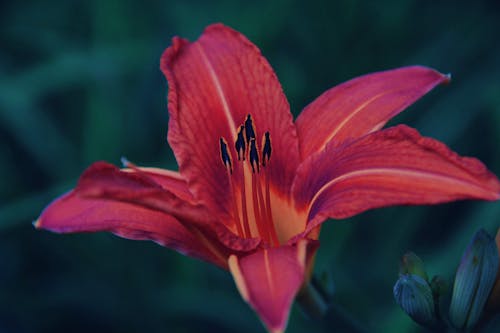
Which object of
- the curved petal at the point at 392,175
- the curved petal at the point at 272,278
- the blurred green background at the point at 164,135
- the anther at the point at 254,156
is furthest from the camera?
the blurred green background at the point at 164,135

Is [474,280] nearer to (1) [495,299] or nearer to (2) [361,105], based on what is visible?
(1) [495,299]

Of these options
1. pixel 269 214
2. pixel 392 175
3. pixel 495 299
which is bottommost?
pixel 495 299

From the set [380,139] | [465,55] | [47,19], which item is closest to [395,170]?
[380,139]

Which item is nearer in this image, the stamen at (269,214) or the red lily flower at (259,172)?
the red lily flower at (259,172)

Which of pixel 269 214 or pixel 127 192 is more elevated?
pixel 127 192

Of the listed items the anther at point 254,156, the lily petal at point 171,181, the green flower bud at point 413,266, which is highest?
the anther at point 254,156

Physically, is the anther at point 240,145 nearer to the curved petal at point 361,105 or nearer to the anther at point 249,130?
the anther at point 249,130

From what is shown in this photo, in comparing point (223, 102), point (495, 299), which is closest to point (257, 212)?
point (223, 102)

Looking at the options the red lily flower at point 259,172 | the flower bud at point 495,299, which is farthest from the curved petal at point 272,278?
the flower bud at point 495,299

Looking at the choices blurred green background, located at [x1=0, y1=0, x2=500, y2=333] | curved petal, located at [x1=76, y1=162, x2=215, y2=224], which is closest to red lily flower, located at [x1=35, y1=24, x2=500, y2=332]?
curved petal, located at [x1=76, y1=162, x2=215, y2=224]
